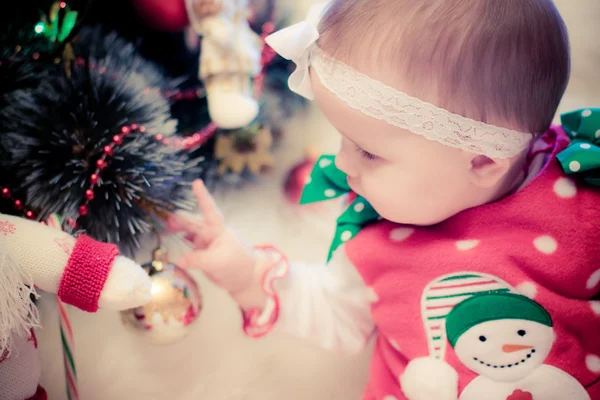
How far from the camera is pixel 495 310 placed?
56 centimetres

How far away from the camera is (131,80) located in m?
0.63

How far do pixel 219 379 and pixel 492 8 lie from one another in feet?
1.99

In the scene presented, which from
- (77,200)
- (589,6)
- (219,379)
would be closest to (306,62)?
(77,200)

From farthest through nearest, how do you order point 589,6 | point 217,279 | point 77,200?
point 589,6, point 217,279, point 77,200

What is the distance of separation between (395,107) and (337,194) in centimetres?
23

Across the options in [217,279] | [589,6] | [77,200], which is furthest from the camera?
[589,6]

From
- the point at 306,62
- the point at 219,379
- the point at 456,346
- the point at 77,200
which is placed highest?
the point at 306,62

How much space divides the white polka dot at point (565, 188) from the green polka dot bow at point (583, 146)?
13 mm

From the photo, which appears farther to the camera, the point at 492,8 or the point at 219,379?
the point at 219,379

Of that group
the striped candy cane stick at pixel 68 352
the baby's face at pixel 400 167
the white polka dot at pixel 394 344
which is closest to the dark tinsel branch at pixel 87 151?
the striped candy cane stick at pixel 68 352

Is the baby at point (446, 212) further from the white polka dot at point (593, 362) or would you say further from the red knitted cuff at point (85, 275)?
the red knitted cuff at point (85, 275)

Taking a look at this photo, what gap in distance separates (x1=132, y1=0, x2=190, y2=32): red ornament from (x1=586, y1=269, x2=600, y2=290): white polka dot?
0.66 metres

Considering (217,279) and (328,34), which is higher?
(328,34)

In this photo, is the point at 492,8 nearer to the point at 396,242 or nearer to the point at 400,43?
the point at 400,43
